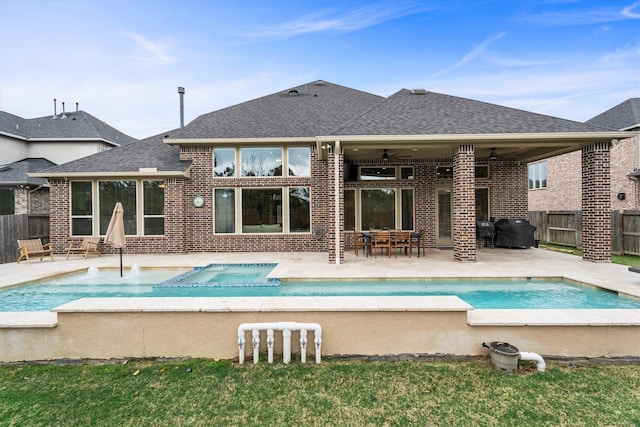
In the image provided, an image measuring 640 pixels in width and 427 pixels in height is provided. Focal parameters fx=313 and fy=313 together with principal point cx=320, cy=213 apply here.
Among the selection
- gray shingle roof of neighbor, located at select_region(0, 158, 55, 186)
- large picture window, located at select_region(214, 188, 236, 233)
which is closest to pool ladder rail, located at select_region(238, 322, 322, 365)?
large picture window, located at select_region(214, 188, 236, 233)

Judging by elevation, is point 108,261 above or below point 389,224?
below

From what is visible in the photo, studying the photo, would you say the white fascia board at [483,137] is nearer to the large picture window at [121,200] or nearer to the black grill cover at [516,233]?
the black grill cover at [516,233]

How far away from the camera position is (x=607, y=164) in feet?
27.6

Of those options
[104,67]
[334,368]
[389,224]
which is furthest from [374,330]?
[104,67]

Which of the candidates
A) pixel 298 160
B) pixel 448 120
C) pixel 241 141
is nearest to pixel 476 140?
pixel 448 120

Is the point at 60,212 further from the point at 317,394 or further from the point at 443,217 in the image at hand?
the point at 443,217

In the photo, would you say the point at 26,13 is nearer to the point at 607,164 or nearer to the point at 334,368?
the point at 334,368

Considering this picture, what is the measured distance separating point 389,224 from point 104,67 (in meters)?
18.3

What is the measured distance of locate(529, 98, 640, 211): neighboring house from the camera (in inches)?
553

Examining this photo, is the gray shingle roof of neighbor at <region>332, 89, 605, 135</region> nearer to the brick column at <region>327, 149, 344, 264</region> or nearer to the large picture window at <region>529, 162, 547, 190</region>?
the brick column at <region>327, 149, 344, 264</region>

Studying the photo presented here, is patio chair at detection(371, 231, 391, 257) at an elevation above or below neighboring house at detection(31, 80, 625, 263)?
below

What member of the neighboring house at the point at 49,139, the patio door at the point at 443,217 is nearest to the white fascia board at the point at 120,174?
the neighboring house at the point at 49,139

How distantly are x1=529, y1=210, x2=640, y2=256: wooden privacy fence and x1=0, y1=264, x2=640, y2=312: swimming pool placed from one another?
6.18m

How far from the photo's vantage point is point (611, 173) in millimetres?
15258
